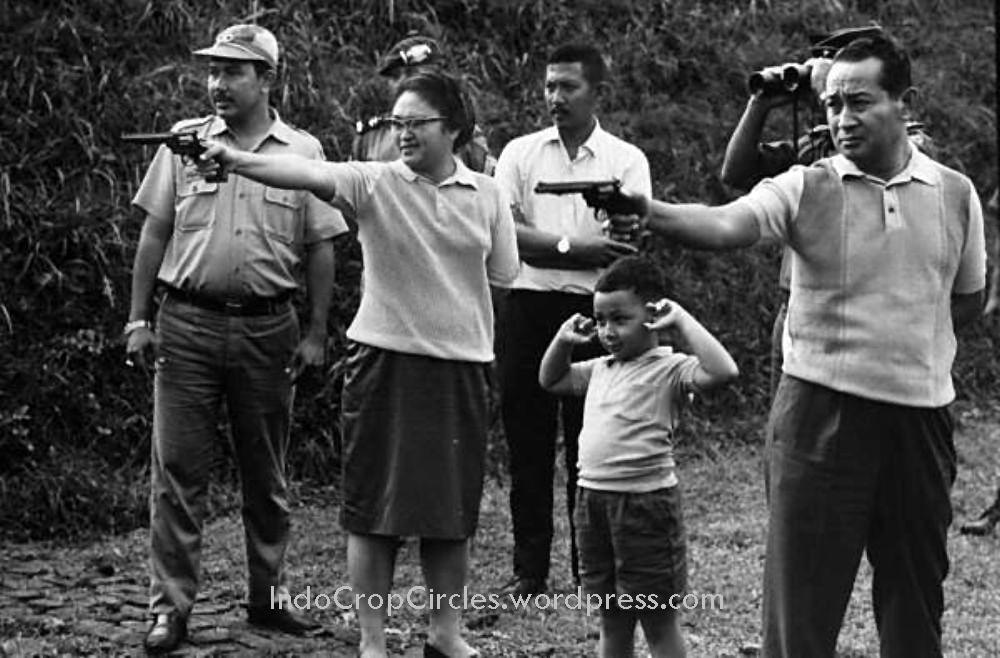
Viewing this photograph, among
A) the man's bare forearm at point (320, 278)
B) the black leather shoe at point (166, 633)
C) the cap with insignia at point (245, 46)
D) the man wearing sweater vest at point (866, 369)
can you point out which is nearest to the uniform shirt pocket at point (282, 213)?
the man's bare forearm at point (320, 278)

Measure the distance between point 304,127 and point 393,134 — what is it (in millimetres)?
3148

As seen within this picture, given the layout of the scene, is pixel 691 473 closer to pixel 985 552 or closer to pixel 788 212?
pixel 985 552

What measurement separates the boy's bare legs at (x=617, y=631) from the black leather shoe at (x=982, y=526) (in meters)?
3.50

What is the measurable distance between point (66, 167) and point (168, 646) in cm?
389

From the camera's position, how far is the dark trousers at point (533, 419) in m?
6.35

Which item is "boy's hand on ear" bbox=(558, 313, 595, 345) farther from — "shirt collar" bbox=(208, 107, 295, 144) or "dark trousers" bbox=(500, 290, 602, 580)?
"shirt collar" bbox=(208, 107, 295, 144)

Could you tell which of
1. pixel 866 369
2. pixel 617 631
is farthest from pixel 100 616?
pixel 866 369

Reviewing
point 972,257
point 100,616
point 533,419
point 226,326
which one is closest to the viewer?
point 972,257

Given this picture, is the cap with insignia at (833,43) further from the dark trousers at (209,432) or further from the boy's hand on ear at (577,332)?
the dark trousers at (209,432)

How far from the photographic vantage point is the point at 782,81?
5098 millimetres

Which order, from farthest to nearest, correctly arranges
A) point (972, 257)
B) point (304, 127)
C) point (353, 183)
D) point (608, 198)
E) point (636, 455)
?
point (304, 127) → point (353, 183) → point (636, 455) → point (972, 257) → point (608, 198)

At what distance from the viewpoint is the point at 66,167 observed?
342 inches

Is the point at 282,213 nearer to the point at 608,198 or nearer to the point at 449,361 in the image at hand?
the point at 449,361

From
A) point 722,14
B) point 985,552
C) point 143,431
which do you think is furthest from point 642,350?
point 722,14
